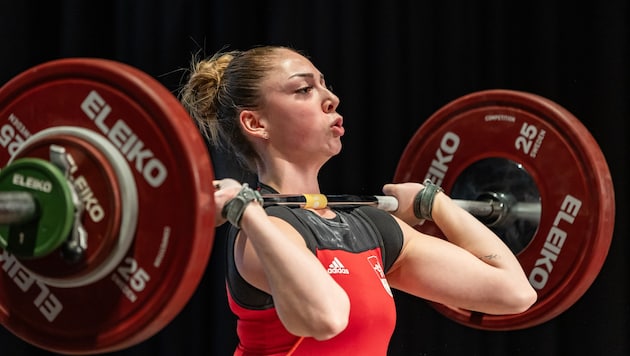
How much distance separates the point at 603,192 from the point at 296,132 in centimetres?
98

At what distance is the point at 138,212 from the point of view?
1539 millimetres

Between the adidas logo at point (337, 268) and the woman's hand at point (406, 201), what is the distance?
46 centimetres

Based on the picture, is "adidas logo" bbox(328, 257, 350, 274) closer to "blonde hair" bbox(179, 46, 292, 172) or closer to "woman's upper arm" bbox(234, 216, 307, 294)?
"woman's upper arm" bbox(234, 216, 307, 294)

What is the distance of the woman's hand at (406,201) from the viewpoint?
2402 millimetres

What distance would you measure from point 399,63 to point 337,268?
1654 millimetres

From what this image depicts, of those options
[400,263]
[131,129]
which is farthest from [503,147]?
[131,129]

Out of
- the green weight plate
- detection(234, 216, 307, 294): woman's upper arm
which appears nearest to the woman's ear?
detection(234, 216, 307, 294): woman's upper arm

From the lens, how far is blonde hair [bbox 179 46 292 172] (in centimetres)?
227

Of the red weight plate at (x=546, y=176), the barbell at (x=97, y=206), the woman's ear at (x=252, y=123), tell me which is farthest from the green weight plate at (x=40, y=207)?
the red weight plate at (x=546, y=176)

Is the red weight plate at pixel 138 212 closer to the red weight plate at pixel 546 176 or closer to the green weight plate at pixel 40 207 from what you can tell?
the green weight plate at pixel 40 207

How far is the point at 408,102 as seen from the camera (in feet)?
11.4

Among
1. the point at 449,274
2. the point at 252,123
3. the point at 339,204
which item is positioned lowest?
the point at 449,274

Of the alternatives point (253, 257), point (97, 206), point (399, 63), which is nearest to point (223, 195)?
point (253, 257)

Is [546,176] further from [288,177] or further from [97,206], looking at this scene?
[97,206]
